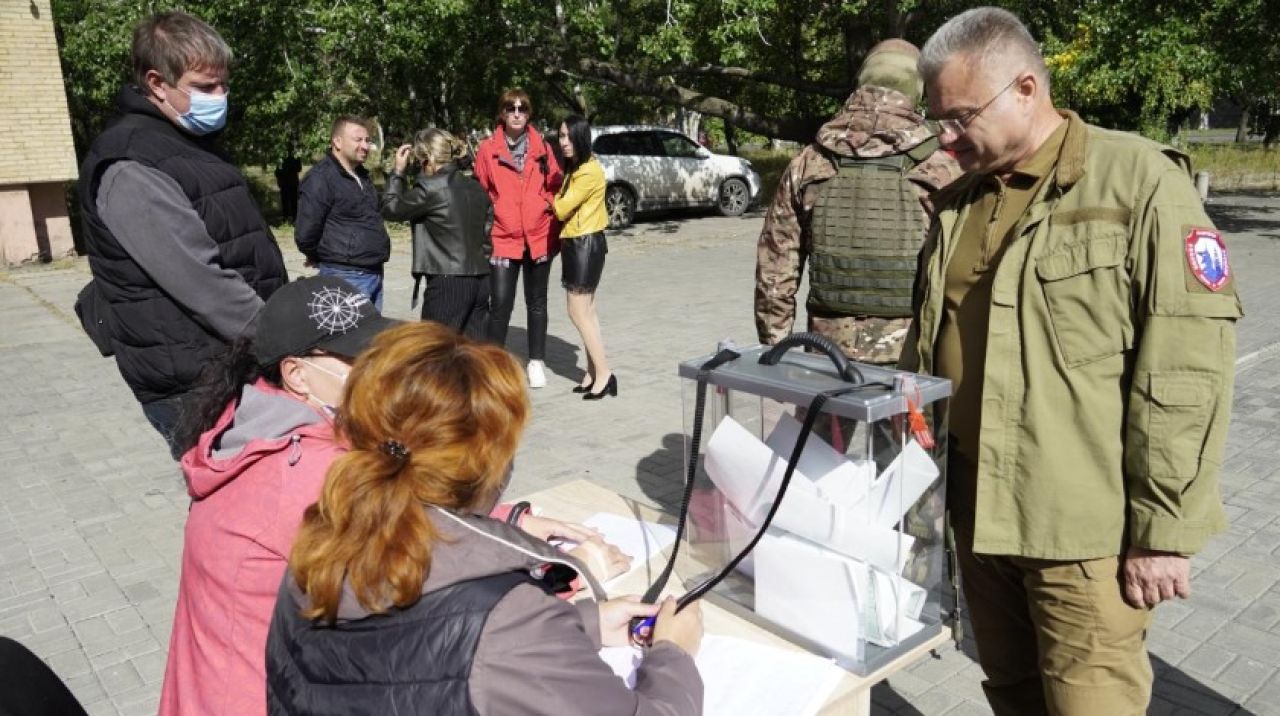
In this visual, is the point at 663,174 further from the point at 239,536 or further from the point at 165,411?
the point at 239,536

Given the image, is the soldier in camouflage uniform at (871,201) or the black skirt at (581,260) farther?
the black skirt at (581,260)

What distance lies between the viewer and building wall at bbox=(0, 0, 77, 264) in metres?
13.5

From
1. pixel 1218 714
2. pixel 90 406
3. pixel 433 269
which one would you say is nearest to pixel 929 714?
pixel 1218 714

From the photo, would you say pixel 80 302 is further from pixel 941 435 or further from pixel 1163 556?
pixel 1163 556

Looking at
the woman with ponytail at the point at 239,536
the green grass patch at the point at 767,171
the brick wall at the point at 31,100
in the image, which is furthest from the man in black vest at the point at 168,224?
the green grass patch at the point at 767,171

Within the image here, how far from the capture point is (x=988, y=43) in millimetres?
1990

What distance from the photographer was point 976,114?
2037 millimetres

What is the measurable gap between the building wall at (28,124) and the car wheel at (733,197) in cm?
1098

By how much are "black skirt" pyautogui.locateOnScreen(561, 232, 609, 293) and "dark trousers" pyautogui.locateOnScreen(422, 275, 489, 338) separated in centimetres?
55

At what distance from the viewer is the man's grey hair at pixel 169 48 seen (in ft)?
9.48

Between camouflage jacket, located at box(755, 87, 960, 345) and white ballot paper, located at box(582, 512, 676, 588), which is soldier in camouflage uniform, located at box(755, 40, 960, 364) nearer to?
camouflage jacket, located at box(755, 87, 960, 345)

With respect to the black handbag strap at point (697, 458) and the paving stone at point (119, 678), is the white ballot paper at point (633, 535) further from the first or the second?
the paving stone at point (119, 678)

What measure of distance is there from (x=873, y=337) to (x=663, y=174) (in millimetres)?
15098

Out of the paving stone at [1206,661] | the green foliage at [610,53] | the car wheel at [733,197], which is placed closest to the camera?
the paving stone at [1206,661]
